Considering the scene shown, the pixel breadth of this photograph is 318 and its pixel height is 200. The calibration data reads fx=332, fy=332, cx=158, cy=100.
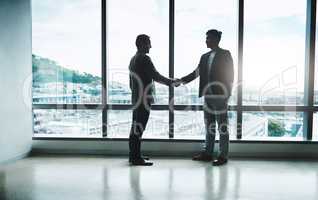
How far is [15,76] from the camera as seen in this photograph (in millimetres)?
4496

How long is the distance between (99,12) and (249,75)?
238 cm

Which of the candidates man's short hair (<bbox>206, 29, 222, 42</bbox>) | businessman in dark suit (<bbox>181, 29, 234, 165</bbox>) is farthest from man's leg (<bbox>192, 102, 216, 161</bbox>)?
man's short hair (<bbox>206, 29, 222, 42</bbox>)

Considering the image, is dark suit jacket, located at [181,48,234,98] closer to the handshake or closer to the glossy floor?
the handshake

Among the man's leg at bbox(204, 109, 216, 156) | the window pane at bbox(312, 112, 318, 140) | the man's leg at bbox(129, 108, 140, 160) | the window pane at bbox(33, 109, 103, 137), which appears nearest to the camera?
the man's leg at bbox(129, 108, 140, 160)

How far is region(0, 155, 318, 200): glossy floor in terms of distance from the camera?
3.11m

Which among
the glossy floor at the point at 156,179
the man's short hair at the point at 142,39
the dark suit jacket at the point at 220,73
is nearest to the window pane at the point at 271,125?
the glossy floor at the point at 156,179

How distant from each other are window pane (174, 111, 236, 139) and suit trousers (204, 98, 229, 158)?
38 centimetres

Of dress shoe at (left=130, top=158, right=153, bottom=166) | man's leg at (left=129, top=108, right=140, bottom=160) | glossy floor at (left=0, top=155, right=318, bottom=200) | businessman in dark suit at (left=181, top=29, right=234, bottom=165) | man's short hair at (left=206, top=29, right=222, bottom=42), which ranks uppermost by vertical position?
man's short hair at (left=206, top=29, right=222, bottom=42)

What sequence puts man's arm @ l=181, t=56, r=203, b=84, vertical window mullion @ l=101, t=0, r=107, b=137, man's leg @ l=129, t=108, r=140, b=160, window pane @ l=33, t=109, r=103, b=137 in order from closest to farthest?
man's leg @ l=129, t=108, r=140, b=160 < man's arm @ l=181, t=56, r=203, b=84 < vertical window mullion @ l=101, t=0, r=107, b=137 < window pane @ l=33, t=109, r=103, b=137

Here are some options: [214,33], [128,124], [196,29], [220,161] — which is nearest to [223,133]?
[220,161]

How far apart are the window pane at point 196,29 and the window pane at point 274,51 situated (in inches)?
8.3

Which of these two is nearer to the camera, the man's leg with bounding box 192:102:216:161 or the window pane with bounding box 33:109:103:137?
the man's leg with bounding box 192:102:216:161

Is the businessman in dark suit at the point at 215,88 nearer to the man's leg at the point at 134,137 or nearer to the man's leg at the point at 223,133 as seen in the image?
the man's leg at the point at 223,133

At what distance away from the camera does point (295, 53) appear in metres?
4.78
